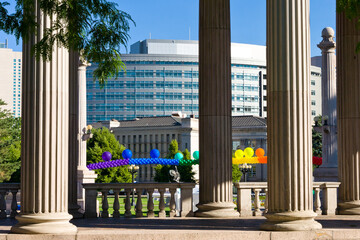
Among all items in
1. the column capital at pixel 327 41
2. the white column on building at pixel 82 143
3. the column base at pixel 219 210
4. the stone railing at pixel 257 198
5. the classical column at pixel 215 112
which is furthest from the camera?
the column capital at pixel 327 41

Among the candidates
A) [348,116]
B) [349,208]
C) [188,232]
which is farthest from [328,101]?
[188,232]

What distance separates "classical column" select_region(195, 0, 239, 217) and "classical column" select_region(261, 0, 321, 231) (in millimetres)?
8737

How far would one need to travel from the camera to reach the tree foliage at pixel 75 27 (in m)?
27.5

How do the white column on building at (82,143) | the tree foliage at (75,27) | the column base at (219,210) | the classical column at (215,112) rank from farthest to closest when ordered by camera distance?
the white column on building at (82,143), the classical column at (215,112), the column base at (219,210), the tree foliage at (75,27)

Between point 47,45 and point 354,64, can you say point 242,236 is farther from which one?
point 354,64

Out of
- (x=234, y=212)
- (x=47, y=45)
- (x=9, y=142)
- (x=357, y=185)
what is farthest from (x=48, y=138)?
(x=9, y=142)

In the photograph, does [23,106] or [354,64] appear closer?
[23,106]

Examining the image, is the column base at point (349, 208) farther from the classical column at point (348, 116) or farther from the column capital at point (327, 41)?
the column capital at point (327, 41)

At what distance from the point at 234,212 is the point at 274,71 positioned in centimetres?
1166

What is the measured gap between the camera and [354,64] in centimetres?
4281

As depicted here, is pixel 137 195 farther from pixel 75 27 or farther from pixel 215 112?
pixel 75 27

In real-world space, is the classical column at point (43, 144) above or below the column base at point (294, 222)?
above

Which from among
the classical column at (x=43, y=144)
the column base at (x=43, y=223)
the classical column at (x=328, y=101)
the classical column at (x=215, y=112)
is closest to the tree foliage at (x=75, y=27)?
the classical column at (x=43, y=144)

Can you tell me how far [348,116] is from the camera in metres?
42.8
